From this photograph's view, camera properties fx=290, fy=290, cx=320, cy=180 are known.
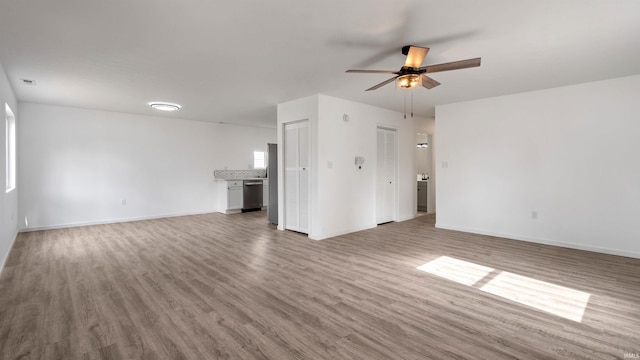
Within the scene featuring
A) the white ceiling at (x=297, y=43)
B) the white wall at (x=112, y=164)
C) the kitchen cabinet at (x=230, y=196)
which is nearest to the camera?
the white ceiling at (x=297, y=43)

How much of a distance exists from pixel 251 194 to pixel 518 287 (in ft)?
21.8

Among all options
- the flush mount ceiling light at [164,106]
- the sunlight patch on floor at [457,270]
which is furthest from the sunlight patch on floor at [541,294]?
the flush mount ceiling light at [164,106]

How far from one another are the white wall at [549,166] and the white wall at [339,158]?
1.45 metres

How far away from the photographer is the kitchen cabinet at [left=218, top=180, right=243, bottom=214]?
7.83 meters

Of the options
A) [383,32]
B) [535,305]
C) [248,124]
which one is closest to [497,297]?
[535,305]

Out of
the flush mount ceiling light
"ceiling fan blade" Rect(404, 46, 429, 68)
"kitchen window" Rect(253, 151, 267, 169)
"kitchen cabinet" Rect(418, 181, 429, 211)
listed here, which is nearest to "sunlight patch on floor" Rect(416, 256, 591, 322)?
"ceiling fan blade" Rect(404, 46, 429, 68)

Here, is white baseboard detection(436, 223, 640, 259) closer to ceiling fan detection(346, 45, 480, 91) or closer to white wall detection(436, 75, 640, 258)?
white wall detection(436, 75, 640, 258)

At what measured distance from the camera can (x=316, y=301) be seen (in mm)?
2662

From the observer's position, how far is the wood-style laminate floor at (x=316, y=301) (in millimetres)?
1985

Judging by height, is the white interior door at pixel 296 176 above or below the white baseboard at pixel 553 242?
above

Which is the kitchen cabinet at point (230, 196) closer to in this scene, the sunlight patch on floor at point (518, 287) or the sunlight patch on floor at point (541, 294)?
the sunlight patch on floor at point (518, 287)

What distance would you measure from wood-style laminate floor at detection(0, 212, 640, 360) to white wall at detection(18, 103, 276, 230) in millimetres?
1615

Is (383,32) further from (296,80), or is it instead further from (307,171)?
(307,171)

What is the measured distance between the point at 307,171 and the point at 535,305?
3.69m
